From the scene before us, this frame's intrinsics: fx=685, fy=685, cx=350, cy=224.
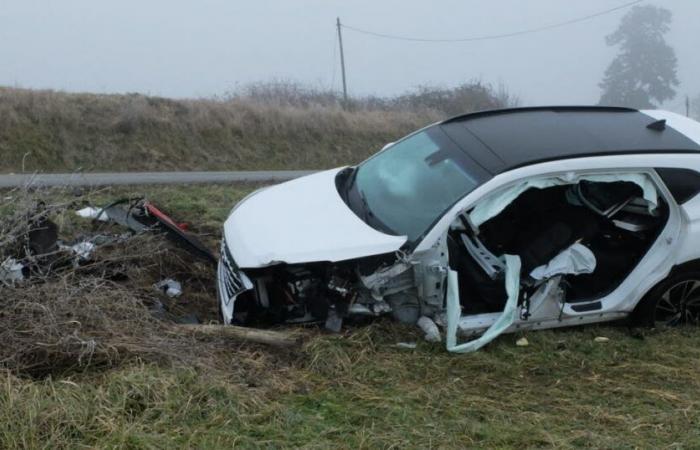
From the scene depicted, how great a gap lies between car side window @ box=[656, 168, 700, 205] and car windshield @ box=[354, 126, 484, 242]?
133cm

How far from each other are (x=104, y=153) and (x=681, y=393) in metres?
17.7

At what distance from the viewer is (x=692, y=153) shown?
15.9 feet

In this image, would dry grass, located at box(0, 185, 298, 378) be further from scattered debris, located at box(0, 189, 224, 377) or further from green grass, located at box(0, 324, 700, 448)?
green grass, located at box(0, 324, 700, 448)

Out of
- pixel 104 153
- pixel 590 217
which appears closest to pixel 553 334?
pixel 590 217

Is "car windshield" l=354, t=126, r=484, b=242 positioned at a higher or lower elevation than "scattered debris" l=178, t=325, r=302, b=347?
higher

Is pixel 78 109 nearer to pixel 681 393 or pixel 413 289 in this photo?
pixel 413 289

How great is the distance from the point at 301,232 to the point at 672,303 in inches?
108

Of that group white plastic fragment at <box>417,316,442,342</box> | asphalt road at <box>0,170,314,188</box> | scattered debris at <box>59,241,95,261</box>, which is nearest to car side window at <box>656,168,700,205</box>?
white plastic fragment at <box>417,316,442,342</box>

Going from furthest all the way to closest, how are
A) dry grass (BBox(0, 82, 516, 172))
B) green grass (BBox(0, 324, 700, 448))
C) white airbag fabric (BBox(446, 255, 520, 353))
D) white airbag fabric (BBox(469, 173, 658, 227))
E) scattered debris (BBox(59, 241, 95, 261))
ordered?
dry grass (BBox(0, 82, 516, 172)), scattered debris (BBox(59, 241, 95, 261)), white airbag fabric (BBox(469, 173, 658, 227)), white airbag fabric (BBox(446, 255, 520, 353)), green grass (BBox(0, 324, 700, 448))

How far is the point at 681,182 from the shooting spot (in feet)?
15.7

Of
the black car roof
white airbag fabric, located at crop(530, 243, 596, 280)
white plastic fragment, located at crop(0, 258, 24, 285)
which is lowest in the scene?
white plastic fragment, located at crop(0, 258, 24, 285)

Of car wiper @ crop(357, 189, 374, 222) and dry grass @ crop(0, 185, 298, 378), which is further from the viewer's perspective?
car wiper @ crop(357, 189, 374, 222)

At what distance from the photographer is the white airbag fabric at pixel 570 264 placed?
4648 mm

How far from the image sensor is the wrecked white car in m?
4.35
